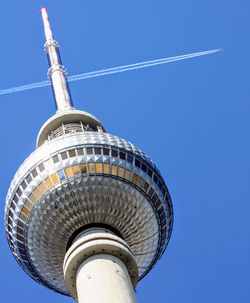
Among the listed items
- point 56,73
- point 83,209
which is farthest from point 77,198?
point 56,73

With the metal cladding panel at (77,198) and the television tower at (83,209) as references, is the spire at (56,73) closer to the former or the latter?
the television tower at (83,209)

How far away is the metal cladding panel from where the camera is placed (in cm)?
3794

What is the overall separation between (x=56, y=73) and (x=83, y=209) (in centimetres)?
2063

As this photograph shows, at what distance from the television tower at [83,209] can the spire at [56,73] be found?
917cm

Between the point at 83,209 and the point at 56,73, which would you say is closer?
the point at 83,209

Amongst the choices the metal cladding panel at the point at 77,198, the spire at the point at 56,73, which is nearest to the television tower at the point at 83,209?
the metal cladding panel at the point at 77,198

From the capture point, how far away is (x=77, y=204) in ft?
124

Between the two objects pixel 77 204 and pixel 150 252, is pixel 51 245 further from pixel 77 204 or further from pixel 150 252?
pixel 150 252

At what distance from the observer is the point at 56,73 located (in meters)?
55.0

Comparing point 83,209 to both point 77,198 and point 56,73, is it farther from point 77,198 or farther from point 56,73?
point 56,73

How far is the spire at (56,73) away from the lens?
50.7 metres

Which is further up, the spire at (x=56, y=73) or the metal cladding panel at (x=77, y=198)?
the spire at (x=56, y=73)

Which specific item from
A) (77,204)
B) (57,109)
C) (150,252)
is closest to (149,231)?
(150,252)

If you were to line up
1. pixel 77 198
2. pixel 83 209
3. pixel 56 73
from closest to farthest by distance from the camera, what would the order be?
pixel 77 198 → pixel 83 209 → pixel 56 73
